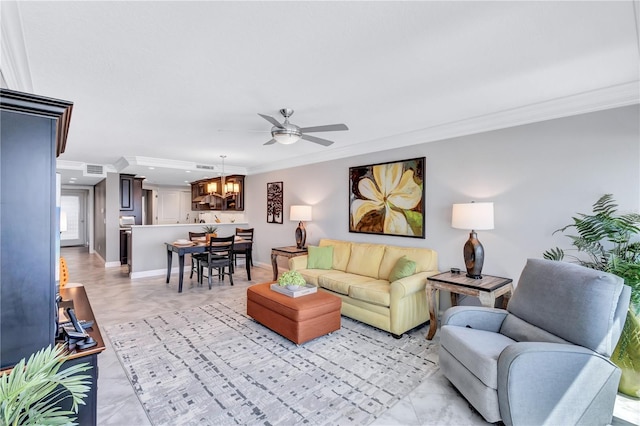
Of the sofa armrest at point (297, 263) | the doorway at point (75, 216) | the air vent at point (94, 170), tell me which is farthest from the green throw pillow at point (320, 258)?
the doorway at point (75, 216)

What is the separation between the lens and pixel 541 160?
3055 millimetres

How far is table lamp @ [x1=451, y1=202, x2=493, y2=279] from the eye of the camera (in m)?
3.02

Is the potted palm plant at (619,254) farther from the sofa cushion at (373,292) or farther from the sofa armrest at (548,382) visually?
the sofa cushion at (373,292)

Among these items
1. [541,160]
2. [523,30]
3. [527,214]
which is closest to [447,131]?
[541,160]

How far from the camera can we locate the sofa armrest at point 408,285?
3.17 m

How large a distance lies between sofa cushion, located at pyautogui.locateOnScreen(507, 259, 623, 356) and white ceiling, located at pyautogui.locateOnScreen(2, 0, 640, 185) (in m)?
1.55

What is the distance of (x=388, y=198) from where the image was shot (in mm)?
4395

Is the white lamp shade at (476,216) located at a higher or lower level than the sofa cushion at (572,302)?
higher

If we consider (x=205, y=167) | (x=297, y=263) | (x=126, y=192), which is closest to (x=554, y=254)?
(x=297, y=263)

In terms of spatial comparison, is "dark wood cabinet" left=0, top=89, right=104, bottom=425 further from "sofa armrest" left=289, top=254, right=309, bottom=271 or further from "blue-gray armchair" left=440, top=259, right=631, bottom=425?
"sofa armrest" left=289, top=254, right=309, bottom=271

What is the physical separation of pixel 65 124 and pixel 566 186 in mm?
4014

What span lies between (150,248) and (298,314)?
453 cm

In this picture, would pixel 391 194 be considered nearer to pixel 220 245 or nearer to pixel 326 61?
pixel 326 61

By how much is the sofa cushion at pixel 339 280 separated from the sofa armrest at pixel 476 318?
4.58ft
